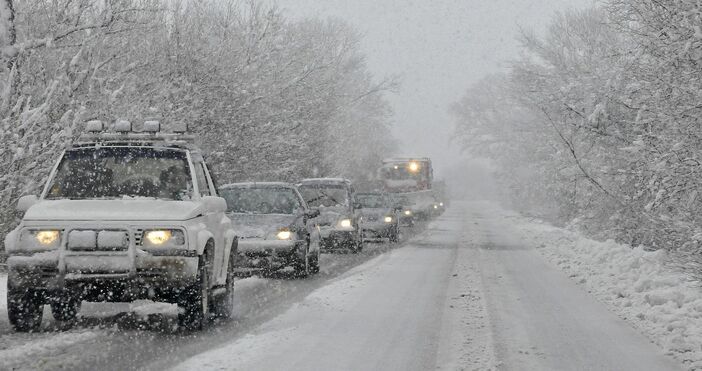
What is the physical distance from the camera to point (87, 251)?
27.5ft

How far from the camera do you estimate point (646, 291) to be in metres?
12.8

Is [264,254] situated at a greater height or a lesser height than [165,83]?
lesser

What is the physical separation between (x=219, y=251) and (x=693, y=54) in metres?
Result: 6.98

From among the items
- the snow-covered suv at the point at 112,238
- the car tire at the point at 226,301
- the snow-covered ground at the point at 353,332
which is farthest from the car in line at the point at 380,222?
the snow-covered suv at the point at 112,238

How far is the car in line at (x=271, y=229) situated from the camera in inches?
586

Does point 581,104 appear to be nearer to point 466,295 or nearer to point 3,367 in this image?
point 466,295

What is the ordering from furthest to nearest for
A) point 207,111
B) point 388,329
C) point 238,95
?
point 238,95 < point 207,111 < point 388,329

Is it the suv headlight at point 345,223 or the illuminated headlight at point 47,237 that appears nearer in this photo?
the illuminated headlight at point 47,237

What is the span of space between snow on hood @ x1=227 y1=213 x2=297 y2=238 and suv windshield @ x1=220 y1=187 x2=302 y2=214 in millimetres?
475

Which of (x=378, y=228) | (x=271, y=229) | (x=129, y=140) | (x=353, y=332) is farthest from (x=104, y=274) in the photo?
(x=378, y=228)

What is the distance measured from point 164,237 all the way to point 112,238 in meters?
0.49

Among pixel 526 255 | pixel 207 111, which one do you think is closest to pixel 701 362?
pixel 526 255

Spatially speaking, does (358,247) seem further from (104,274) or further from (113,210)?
Result: (104,274)

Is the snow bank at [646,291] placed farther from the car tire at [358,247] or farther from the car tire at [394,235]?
the car tire at [394,235]
